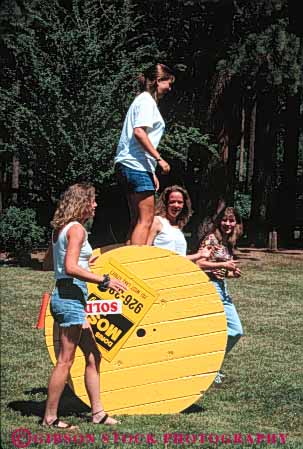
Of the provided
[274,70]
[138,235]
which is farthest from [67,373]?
[274,70]

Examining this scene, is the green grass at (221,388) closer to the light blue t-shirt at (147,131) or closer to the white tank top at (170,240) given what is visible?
the white tank top at (170,240)

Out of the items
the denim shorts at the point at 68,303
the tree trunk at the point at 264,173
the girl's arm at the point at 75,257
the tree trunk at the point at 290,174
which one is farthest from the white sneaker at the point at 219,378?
the tree trunk at the point at 264,173

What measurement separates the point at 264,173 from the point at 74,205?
23.6 m

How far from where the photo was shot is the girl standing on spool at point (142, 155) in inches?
259

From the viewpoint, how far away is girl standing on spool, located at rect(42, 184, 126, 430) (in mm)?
5418

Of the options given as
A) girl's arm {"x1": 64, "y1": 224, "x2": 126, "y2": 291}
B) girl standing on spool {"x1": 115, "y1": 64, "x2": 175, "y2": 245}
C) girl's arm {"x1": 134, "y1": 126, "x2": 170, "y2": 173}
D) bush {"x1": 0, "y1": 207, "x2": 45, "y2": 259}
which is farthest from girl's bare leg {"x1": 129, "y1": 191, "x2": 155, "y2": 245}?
bush {"x1": 0, "y1": 207, "x2": 45, "y2": 259}

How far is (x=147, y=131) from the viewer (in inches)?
262

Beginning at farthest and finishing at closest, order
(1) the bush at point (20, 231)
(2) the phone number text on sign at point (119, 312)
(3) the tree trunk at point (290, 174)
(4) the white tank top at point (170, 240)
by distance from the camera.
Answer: (3) the tree trunk at point (290, 174)
(1) the bush at point (20, 231)
(4) the white tank top at point (170, 240)
(2) the phone number text on sign at point (119, 312)

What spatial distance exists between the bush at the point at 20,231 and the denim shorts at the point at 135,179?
11.6 metres

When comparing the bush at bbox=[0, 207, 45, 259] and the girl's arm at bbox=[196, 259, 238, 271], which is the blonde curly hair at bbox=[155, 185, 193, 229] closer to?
the girl's arm at bbox=[196, 259, 238, 271]

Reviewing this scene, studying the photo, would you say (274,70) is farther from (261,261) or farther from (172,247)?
(172,247)

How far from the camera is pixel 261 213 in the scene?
28.4 m

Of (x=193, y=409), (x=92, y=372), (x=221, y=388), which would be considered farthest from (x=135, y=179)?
(x=221, y=388)

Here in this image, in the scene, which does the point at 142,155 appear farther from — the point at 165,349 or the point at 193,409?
the point at 193,409
